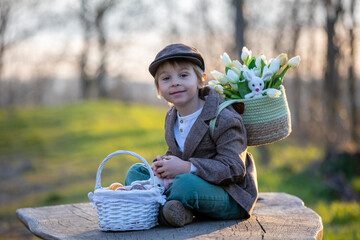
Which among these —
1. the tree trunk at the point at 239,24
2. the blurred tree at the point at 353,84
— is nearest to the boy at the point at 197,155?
the tree trunk at the point at 239,24

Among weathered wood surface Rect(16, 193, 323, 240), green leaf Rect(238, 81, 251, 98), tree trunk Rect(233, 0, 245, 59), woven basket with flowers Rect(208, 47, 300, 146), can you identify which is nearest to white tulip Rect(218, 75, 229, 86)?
woven basket with flowers Rect(208, 47, 300, 146)

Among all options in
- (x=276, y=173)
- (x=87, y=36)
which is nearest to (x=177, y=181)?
(x=276, y=173)

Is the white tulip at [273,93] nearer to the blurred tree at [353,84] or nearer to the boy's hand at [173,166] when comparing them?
the boy's hand at [173,166]

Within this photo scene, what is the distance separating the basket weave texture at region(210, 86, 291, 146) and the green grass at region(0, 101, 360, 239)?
78.1 inches

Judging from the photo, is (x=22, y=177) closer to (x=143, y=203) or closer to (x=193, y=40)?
(x=193, y=40)

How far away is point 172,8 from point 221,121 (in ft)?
37.6

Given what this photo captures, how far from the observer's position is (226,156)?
259 cm

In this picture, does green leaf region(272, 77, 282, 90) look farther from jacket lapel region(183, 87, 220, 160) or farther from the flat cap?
the flat cap

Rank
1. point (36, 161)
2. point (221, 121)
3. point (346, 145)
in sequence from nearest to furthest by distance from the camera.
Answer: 1. point (221, 121)
2. point (346, 145)
3. point (36, 161)

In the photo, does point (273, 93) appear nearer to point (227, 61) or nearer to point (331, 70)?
point (227, 61)

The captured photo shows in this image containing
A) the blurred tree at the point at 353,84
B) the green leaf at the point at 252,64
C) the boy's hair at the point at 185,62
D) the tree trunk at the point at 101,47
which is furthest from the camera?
the tree trunk at the point at 101,47

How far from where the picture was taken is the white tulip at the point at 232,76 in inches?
113

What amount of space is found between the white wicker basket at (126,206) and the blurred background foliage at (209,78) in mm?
1915

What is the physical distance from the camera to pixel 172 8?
1354cm
